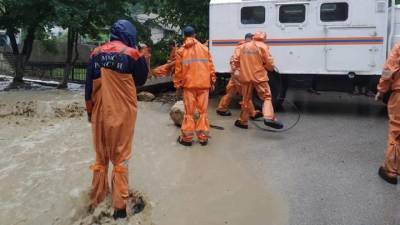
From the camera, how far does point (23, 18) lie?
551 inches

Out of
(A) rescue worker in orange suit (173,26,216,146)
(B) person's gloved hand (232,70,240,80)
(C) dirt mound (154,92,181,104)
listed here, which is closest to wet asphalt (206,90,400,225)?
(A) rescue worker in orange suit (173,26,216,146)

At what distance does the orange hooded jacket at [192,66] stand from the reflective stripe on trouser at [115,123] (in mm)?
2611

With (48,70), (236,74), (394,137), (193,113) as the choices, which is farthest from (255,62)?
(48,70)

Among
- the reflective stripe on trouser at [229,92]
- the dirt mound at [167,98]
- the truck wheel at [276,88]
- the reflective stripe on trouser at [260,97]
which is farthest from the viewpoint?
the dirt mound at [167,98]

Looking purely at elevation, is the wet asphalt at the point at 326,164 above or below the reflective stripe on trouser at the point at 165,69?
below

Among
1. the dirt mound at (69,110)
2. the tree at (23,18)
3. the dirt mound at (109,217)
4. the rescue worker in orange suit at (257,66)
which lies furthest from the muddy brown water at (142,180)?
the tree at (23,18)

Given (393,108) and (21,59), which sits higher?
(21,59)

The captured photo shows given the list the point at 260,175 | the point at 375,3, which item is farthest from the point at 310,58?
the point at 260,175

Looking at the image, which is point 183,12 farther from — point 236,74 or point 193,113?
point 193,113

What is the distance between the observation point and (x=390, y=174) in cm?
536

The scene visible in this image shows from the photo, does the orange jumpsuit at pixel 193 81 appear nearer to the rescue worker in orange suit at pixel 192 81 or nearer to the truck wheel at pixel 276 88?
the rescue worker in orange suit at pixel 192 81

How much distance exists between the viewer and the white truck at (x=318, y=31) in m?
8.98

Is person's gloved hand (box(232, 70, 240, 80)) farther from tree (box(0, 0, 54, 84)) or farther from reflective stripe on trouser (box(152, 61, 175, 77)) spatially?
tree (box(0, 0, 54, 84))

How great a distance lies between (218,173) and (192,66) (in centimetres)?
187
